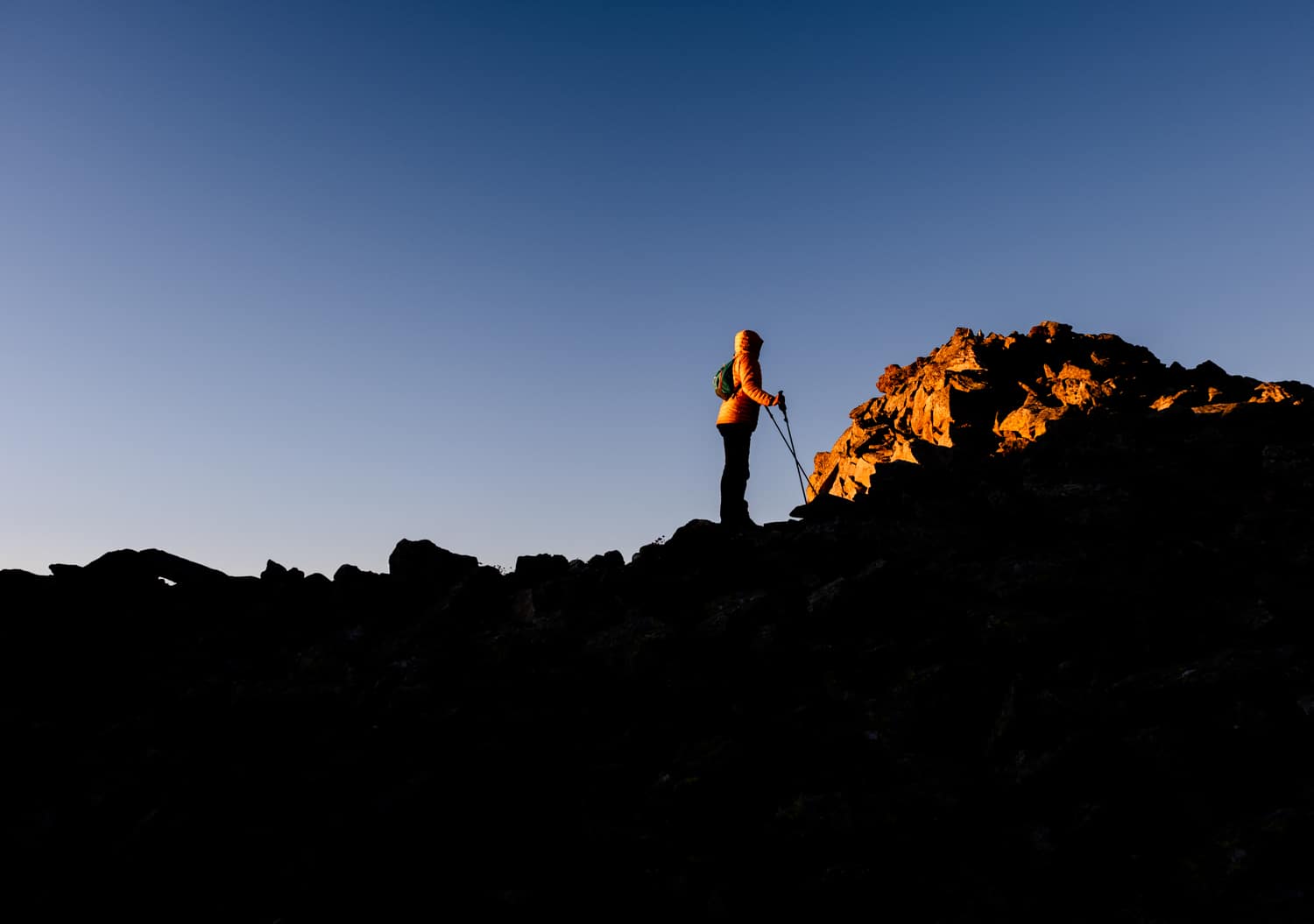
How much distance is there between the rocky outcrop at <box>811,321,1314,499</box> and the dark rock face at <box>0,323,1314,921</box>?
6968mm

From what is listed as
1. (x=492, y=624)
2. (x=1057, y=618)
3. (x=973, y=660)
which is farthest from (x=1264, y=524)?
(x=492, y=624)

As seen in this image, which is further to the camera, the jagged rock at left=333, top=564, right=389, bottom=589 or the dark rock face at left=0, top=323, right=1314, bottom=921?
the jagged rock at left=333, top=564, right=389, bottom=589

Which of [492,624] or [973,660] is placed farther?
[492,624]

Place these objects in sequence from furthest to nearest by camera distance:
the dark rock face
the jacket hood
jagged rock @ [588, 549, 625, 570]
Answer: the jacket hood, jagged rock @ [588, 549, 625, 570], the dark rock face

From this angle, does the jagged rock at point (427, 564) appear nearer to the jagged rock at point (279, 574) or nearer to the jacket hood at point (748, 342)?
the jagged rock at point (279, 574)

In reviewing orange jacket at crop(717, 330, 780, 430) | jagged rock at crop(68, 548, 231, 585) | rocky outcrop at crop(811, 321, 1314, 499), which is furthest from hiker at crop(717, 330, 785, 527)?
jagged rock at crop(68, 548, 231, 585)

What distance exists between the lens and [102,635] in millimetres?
15273

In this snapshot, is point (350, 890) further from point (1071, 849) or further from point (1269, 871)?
point (1269, 871)

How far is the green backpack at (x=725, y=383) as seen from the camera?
18.5 m

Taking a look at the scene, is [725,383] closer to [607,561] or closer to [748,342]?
[748,342]

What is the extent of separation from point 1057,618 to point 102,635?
15733mm

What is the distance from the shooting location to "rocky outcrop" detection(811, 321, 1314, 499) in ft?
79.9

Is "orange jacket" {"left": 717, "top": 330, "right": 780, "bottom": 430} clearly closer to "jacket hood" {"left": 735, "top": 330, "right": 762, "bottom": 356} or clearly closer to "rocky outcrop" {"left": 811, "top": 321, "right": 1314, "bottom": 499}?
"jacket hood" {"left": 735, "top": 330, "right": 762, "bottom": 356}

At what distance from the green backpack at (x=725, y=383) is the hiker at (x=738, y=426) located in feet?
0.21
